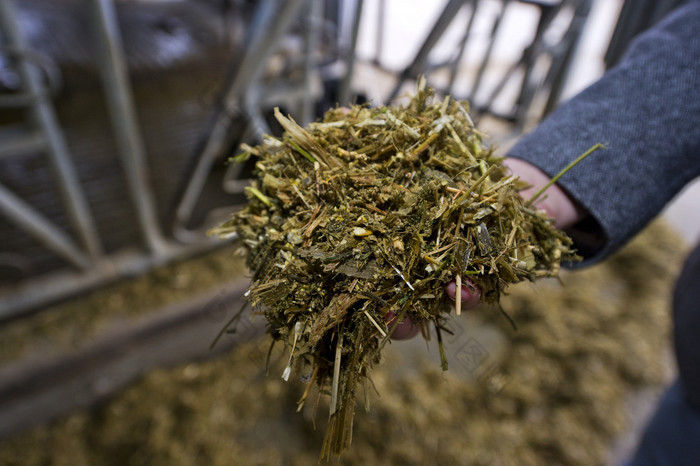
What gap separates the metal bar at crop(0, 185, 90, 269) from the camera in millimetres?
1251

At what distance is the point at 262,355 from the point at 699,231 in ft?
9.00

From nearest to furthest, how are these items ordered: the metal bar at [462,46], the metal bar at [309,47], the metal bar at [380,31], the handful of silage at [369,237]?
1. the handful of silage at [369,237]
2. the metal bar at [309,47]
3. the metal bar at [462,46]
4. the metal bar at [380,31]

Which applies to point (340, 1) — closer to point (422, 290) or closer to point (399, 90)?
point (399, 90)

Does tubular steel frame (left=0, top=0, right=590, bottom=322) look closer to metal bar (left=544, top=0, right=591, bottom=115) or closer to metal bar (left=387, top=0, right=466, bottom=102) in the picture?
metal bar (left=387, top=0, right=466, bottom=102)

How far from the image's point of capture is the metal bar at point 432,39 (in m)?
1.49

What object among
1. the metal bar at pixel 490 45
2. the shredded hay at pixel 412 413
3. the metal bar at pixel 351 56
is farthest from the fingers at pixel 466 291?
the metal bar at pixel 490 45

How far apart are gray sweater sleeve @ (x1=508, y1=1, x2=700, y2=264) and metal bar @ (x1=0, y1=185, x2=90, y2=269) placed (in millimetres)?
1365

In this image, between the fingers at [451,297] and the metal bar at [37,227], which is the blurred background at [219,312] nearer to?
the metal bar at [37,227]

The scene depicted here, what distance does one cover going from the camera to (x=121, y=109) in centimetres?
132

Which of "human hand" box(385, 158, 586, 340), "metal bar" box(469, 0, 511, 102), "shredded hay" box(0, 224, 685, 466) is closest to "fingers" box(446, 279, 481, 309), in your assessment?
"human hand" box(385, 158, 586, 340)

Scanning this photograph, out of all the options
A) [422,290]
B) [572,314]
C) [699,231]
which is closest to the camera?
[422,290]

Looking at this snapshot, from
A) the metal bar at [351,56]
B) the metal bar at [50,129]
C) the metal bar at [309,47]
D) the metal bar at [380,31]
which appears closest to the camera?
the metal bar at [50,129]

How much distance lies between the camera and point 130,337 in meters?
1.53

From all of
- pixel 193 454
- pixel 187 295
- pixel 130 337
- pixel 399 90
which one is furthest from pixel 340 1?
pixel 193 454
